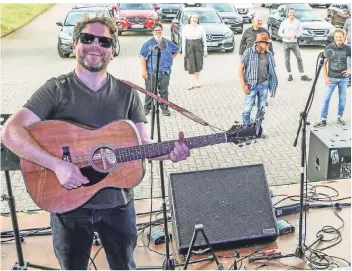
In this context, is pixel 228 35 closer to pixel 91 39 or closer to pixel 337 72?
pixel 337 72

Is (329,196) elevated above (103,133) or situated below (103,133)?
below

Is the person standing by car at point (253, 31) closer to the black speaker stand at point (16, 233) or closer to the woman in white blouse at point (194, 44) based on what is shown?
the woman in white blouse at point (194, 44)

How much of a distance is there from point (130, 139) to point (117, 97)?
268 mm

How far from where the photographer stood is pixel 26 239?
12.9 feet

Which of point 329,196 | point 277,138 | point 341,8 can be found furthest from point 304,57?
point 329,196

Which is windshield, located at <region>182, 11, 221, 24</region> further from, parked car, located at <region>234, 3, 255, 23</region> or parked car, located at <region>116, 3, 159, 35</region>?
parked car, located at <region>234, 3, 255, 23</region>

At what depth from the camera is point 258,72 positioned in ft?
20.9

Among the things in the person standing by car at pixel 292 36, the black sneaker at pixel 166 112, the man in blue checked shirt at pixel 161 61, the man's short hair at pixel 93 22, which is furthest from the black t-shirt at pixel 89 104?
the person standing by car at pixel 292 36

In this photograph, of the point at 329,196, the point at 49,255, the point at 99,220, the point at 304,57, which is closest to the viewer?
the point at 99,220

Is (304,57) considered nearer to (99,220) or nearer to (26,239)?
(26,239)

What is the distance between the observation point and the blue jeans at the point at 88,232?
254 centimetres

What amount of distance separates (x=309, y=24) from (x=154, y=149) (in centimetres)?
1060

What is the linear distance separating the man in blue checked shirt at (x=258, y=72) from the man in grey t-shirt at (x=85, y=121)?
3914mm

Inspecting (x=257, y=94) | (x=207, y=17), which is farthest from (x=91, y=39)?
(x=207, y=17)
